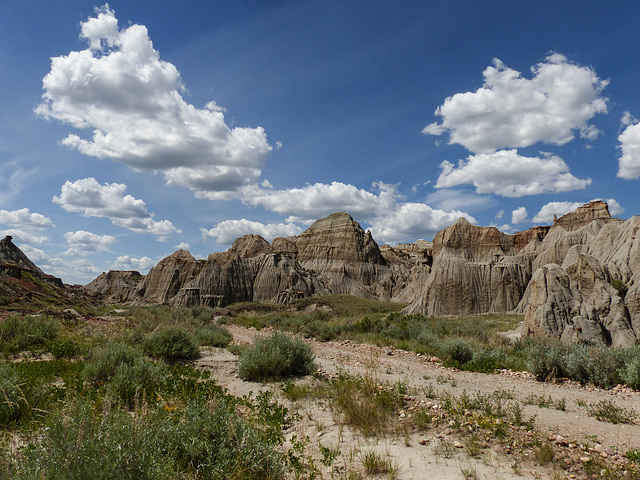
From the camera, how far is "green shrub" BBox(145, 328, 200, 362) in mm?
10273

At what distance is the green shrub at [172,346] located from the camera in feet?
33.7

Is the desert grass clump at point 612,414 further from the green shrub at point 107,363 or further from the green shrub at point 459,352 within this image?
the green shrub at point 107,363

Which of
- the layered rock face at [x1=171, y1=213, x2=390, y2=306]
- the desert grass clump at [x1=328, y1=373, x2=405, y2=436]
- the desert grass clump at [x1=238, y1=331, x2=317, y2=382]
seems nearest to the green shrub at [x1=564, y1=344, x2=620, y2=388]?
the desert grass clump at [x1=328, y1=373, x2=405, y2=436]

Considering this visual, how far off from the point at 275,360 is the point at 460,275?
33660 millimetres

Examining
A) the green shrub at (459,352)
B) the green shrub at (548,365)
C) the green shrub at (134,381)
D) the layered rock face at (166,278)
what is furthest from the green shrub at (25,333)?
the layered rock face at (166,278)

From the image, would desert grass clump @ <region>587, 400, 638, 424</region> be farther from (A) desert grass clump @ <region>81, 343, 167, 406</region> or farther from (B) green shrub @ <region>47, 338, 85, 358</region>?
(B) green shrub @ <region>47, 338, 85, 358</region>

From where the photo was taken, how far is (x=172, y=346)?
10.6m

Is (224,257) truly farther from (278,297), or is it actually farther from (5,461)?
(5,461)

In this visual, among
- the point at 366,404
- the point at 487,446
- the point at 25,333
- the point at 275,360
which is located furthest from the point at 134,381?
the point at 25,333

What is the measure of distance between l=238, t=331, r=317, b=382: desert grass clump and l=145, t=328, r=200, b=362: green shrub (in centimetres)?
277

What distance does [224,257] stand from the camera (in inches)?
3620

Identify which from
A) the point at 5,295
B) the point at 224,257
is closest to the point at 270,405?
the point at 5,295

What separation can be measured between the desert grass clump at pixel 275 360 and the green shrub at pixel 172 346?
2.77 m

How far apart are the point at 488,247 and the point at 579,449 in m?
65.6
